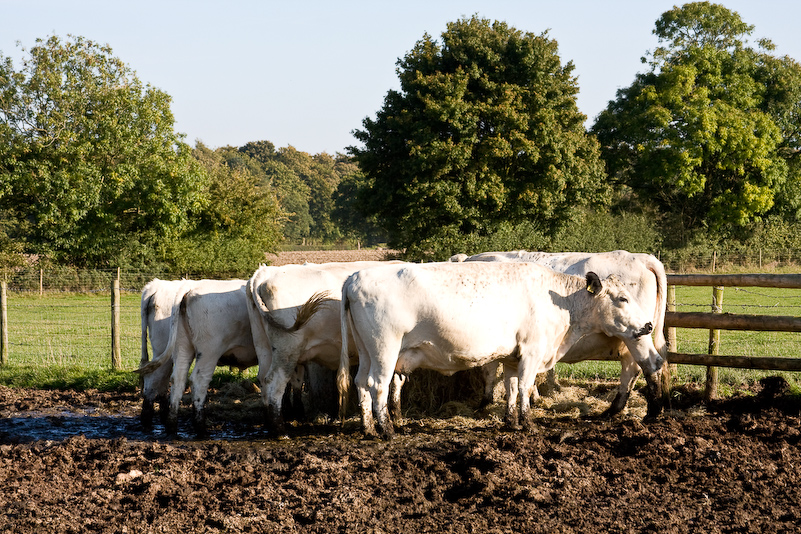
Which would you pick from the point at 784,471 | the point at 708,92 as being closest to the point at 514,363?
the point at 784,471

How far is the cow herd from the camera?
7.43 m

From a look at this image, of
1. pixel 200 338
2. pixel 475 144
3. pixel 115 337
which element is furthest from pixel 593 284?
pixel 475 144

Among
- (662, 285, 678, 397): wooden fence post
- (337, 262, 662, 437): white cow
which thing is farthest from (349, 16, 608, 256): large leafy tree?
(337, 262, 662, 437): white cow

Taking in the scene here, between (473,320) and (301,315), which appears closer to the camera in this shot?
(473,320)

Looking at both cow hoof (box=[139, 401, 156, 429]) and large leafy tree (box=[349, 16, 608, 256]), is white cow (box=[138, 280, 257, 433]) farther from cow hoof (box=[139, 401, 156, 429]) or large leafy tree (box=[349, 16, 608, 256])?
large leafy tree (box=[349, 16, 608, 256])

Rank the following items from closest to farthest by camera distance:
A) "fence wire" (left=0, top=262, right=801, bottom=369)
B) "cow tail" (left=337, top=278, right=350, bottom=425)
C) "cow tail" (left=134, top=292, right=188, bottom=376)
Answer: "cow tail" (left=337, top=278, right=350, bottom=425) → "cow tail" (left=134, top=292, right=188, bottom=376) → "fence wire" (left=0, top=262, right=801, bottom=369)

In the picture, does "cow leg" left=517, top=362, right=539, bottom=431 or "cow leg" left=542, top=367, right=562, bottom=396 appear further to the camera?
"cow leg" left=542, top=367, right=562, bottom=396

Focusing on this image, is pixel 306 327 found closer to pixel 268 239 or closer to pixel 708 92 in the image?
pixel 268 239

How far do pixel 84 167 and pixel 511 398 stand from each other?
25.9 metres

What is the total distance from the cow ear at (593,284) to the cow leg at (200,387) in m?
4.11

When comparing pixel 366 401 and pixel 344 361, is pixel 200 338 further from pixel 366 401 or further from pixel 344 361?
pixel 366 401

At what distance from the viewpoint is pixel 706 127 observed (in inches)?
1406

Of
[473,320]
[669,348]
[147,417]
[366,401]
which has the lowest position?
[147,417]

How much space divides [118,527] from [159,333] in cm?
413
